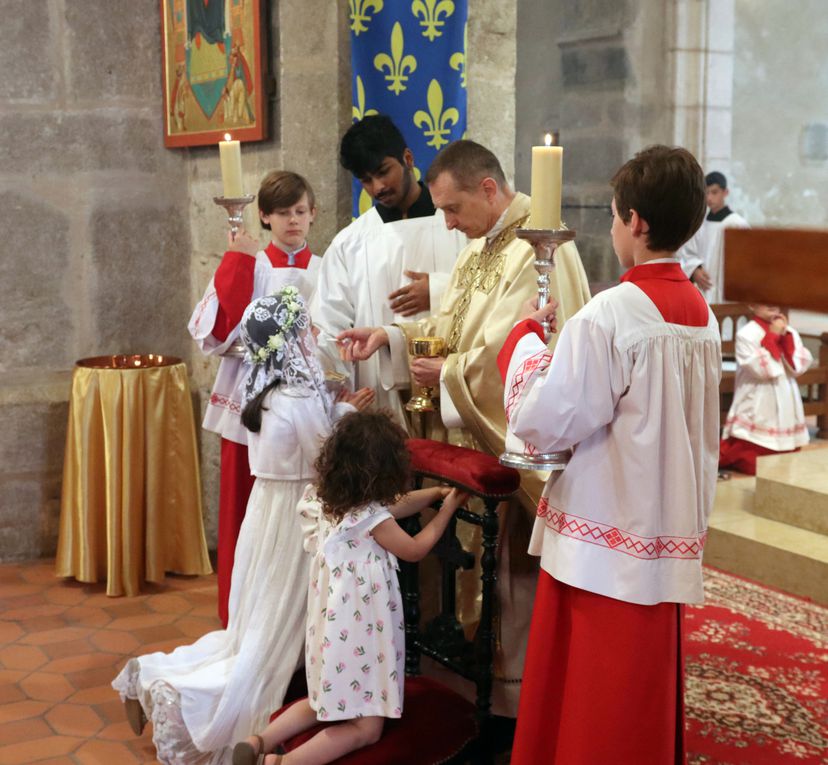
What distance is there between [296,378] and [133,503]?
1.92 metres

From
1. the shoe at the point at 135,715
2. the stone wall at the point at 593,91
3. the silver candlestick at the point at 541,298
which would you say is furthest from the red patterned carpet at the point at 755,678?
the stone wall at the point at 593,91

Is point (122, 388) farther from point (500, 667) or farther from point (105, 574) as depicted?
point (500, 667)

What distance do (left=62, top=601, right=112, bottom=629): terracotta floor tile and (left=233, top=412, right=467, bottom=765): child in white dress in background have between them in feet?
6.07

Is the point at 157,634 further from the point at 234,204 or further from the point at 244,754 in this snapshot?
the point at 234,204

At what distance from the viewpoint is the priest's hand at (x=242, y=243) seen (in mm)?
3948

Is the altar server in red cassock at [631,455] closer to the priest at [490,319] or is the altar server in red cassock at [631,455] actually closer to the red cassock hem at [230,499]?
the priest at [490,319]

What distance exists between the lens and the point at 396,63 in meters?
4.05

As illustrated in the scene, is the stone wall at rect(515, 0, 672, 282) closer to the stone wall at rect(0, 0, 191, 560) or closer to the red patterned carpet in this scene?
the stone wall at rect(0, 0, 191, 560)

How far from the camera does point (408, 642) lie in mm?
3221

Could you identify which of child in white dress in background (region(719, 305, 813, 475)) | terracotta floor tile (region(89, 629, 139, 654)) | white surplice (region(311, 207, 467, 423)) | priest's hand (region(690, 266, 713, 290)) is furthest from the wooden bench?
terracotta floor tile (region(89, 629, 139, 654))

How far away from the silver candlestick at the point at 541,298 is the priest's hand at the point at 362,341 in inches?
40.6

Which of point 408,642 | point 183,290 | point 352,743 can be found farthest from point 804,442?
point 352,743

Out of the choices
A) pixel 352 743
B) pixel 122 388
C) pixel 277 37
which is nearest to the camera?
pixel 352 743

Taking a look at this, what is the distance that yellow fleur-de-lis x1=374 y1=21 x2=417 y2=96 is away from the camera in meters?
4.02
